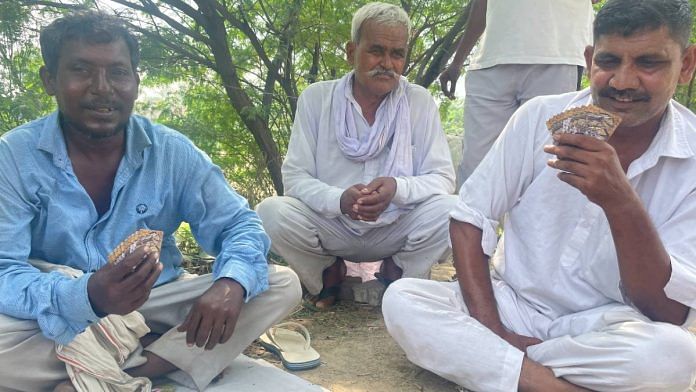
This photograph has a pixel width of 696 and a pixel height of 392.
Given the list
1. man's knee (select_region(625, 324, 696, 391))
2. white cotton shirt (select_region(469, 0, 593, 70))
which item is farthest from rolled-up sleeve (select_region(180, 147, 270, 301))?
white cotton shirt (select_region(469, 0, 593, 70))

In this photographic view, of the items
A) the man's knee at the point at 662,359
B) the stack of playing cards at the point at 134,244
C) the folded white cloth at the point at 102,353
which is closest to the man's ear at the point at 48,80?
the folded white cloth at the point at 102,353

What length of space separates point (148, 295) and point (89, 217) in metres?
0.53

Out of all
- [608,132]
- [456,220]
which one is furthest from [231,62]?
[608,132]

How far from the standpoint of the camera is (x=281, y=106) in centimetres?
566

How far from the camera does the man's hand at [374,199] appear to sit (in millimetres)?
3305

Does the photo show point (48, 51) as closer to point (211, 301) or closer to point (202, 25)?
point (211, 301)

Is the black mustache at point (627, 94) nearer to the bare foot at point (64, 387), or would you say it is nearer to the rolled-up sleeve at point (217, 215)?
the rolled-up sleeve at point (217, 215)

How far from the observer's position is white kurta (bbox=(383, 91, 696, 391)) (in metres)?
2.13

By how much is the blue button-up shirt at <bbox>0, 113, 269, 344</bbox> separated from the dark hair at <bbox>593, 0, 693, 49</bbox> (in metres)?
1.58

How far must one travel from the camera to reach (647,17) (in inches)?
85.8

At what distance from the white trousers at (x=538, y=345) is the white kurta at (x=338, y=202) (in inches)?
33.3

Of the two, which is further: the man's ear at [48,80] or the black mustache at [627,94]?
the man's ear at [48,80]

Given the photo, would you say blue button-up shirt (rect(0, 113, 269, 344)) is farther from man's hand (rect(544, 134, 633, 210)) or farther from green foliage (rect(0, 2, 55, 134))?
green foliage (rect(0, 2, 55, 134))

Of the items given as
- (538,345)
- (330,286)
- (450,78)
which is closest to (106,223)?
(330,286)
